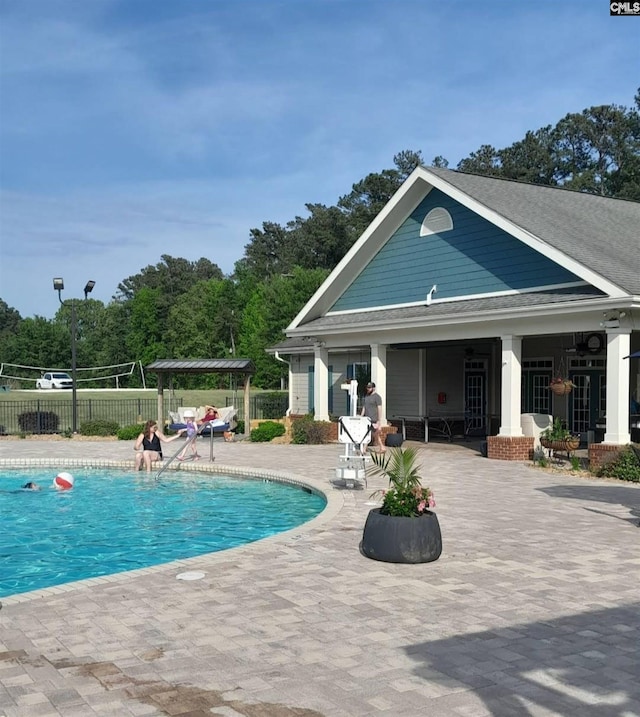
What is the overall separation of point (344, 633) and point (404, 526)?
2.30m

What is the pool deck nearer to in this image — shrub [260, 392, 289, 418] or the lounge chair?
the lounge chair

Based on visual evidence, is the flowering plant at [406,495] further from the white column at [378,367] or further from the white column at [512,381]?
the white column at [378,367]

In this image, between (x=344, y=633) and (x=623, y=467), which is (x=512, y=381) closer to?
(x=623, y=467)

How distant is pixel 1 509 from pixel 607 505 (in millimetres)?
10362

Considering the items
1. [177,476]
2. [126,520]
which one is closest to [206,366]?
[177,476]

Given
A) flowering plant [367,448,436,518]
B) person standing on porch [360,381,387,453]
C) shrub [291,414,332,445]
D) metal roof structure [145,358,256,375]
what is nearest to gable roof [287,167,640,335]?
metal roof structure [145,358,256,375]

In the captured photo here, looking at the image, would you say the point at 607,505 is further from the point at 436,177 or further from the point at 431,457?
the point at 436,177

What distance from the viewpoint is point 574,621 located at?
235 inches

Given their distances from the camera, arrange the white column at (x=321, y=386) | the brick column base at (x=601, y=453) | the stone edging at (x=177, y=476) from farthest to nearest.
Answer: the white column at (x=321, y=386) < the brick column base at (x=601, y=453) < the stone edging at (x=177, y=476)

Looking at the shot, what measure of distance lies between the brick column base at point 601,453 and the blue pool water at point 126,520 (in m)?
5.60

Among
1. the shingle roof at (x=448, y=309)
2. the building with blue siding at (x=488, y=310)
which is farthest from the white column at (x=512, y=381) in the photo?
the shingle roof at (x=448, y=309)

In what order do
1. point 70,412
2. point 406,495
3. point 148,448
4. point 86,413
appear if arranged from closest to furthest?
point 406,495 → point 148,448 → point 70,412 → point 86,413

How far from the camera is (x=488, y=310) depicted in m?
17.4

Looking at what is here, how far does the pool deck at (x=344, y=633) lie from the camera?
4512mm
